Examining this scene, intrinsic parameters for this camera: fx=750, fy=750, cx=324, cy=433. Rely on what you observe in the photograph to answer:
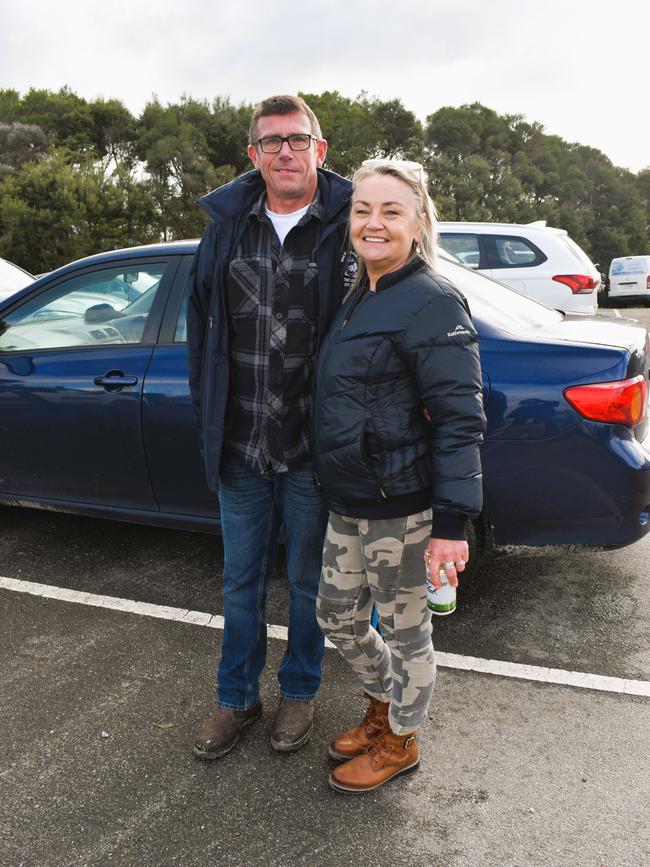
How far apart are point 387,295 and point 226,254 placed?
1.88 feet

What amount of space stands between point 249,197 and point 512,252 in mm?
6509

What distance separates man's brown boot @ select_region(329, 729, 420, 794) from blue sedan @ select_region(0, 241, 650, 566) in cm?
103

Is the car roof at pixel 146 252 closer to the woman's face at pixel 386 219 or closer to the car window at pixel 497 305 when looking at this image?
the car window at pixel 497 305

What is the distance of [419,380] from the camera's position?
1876 millimetres

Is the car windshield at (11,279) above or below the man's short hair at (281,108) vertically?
below

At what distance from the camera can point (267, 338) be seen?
223cm

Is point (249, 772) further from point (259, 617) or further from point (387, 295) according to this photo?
point (387, 295)

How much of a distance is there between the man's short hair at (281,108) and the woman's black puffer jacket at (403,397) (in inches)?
23.7

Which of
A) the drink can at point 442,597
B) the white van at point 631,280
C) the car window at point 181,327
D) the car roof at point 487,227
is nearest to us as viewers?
the drink can at point 442,597

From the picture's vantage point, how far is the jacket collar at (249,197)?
86.9 inches

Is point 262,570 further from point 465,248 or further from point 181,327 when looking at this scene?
point 465,248

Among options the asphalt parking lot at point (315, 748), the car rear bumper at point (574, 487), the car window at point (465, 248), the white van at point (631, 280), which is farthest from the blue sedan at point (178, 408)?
the white van at point (631, 280)

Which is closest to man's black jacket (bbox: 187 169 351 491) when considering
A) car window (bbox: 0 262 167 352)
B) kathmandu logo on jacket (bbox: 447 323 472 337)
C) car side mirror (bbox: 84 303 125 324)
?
kathmandu logo on jacket (bbox: 447 323 472 337)

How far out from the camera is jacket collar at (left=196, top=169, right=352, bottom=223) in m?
2.21
